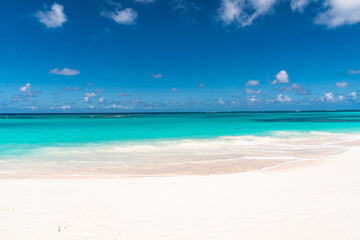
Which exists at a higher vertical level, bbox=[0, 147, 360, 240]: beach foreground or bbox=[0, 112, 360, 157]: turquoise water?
bbox=[0, 147, 360, 240]: beach foreground

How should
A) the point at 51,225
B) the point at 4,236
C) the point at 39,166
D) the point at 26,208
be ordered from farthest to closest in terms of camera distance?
the point at 39,166 → the point at 26,208 → the point at 51,225 → the point at 4,236

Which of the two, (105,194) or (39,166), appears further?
(39,166)

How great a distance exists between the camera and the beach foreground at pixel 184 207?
4.69m

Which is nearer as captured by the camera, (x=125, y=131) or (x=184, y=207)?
(x=184, y=207)

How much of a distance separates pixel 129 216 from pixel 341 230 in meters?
4.15

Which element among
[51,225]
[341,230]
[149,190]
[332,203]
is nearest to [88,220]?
[51,225]

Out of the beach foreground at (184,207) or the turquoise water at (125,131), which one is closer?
the beach foreground at (184,207)

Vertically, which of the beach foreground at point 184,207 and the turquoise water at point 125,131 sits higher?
the beach foreground at point 184,207

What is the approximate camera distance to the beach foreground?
4.69 m

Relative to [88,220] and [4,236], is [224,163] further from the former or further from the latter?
[4,236]

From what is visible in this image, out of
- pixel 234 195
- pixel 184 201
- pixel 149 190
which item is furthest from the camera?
pixel 149 190

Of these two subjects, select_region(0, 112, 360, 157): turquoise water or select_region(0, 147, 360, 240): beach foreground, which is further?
select_region(0, 112, 360, 157): turquoise water

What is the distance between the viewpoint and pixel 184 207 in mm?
5918

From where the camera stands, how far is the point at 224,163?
38.5 feet
